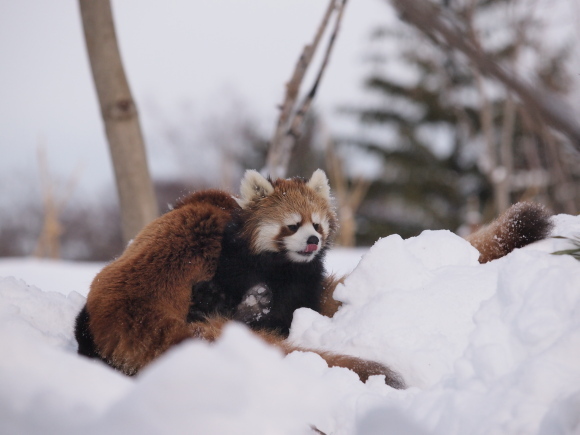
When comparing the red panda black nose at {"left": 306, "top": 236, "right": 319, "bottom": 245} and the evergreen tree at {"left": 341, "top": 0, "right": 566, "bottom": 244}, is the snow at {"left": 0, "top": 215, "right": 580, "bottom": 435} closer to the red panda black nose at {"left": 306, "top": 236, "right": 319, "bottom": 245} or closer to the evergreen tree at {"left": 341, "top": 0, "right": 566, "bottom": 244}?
the red panda black nose at {"left": 306, "top": 236, "right": 319, "bottom": 245}

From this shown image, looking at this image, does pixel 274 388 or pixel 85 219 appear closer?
pixel 274 388

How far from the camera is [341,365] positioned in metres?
2.20

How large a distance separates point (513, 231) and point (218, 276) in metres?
1.52

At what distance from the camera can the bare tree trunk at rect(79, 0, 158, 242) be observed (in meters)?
4.48

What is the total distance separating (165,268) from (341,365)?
0.98 meters

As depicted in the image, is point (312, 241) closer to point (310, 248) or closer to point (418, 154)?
point (310, 248)

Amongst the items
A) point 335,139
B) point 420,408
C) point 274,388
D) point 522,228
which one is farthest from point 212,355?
point 335,139

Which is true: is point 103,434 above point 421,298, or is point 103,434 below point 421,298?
above

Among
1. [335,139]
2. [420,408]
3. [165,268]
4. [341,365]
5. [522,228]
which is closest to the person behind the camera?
[420,408]

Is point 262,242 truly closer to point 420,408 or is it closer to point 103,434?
point 420,408

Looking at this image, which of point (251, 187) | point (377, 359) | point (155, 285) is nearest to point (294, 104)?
point (251, 187)

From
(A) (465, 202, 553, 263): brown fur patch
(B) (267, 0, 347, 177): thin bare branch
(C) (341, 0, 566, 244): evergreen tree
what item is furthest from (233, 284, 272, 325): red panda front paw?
(C) (341, 0, 566, 244): evergreen tree

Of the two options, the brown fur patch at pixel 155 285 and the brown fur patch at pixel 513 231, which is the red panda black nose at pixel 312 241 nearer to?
the brown fur patch at pixel 155 285

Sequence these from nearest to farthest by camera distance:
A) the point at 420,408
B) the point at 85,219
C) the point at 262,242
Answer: the point at 420,408
the point at 262,242
the point at 85,219
